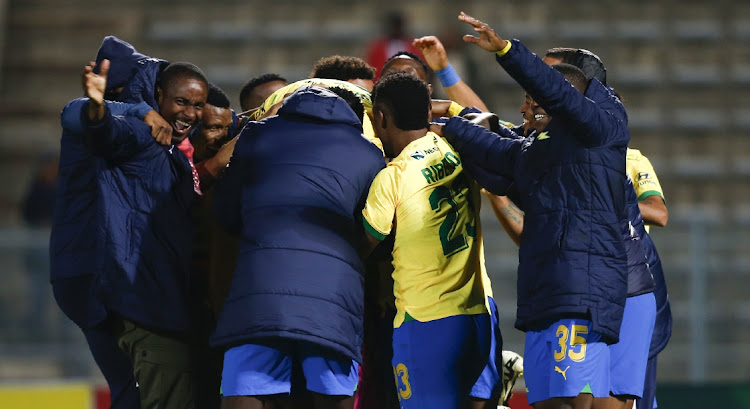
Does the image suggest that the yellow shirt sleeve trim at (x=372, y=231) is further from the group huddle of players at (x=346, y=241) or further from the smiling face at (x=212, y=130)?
the smiling face at (x=212, y=130)

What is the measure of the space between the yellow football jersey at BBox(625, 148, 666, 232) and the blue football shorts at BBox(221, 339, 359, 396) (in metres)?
2.07

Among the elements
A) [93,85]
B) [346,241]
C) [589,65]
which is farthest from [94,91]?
[589,65]

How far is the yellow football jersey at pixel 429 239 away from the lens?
425 cm

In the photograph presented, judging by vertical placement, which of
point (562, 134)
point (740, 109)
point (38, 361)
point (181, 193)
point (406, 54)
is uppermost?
point (740, 109)

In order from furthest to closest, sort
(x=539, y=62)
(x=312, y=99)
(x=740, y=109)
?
(x=740, y=109), (x=312, y=99), (x=539, y=62)

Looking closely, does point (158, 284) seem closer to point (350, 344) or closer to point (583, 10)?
point (350, 344)

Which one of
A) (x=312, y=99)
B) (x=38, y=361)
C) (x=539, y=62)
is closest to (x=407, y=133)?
(x=312, y=99)

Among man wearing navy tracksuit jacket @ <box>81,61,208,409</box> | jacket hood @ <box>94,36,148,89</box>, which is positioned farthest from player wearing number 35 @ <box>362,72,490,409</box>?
jacket hood @ <box>94,36,148,89</box>

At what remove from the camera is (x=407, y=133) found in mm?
4387

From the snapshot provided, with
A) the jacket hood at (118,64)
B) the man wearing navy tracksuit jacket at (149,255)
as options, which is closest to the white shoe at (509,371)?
the man wearing navy tracksuit jacket at (149,255)

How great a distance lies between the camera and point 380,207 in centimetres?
412

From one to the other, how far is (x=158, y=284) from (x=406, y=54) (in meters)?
1.90

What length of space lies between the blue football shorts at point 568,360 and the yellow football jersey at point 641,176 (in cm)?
153

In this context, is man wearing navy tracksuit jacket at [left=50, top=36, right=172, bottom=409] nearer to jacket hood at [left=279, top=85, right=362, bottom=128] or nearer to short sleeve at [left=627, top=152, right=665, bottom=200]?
jacket hood at [left=279, top=85, right=362, bottom=128]
